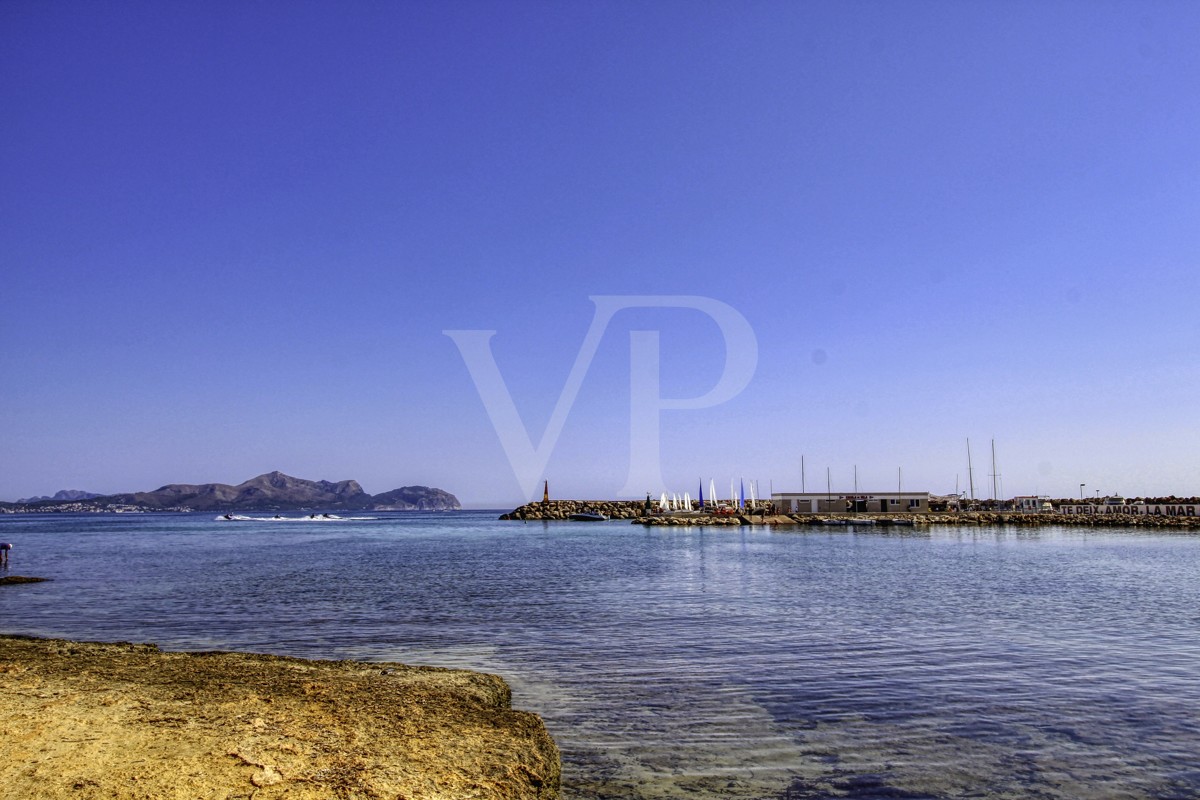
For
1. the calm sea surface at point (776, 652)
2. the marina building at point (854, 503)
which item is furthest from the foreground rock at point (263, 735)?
the marina building at point (854, 503)

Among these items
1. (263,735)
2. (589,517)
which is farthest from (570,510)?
(263,735)

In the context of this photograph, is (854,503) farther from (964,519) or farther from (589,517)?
(589,517)

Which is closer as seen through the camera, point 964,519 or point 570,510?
point 964,519

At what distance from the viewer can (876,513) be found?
4380 inches

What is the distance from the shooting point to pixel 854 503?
113562mm

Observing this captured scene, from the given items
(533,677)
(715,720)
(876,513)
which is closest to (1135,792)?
(715,720)

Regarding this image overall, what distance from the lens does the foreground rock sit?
6.96m

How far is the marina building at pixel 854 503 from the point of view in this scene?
11350 centimetres

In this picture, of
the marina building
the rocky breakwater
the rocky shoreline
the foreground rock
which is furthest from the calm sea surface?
the rocky breakwater

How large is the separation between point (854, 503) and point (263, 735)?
115m

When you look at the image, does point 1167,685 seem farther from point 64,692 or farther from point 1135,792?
point 64,692

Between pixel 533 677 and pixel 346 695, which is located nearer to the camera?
pixel 346 695

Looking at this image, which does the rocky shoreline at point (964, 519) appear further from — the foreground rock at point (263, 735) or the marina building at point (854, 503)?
the foreground rock at point (263, 735)

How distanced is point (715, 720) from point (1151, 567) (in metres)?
41.4
